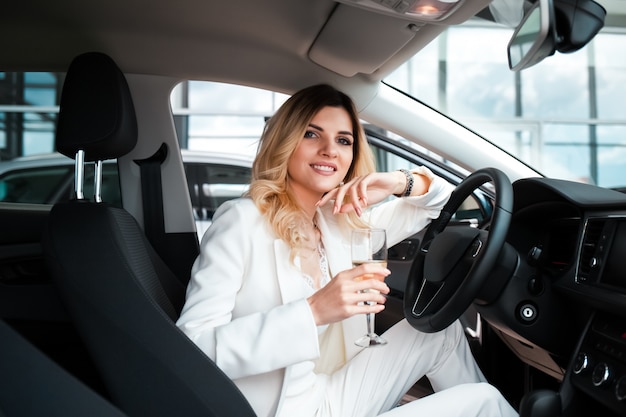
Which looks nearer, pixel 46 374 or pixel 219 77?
pixel 46 374

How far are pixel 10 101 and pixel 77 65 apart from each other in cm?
371

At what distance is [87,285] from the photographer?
1.18m

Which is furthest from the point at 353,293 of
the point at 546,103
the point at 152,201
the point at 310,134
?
the point at 546,103

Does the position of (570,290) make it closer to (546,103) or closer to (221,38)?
(221,38)

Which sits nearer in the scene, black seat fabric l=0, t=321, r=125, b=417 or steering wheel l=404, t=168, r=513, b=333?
black seat fabric l=0, t=321, r=125, b=417

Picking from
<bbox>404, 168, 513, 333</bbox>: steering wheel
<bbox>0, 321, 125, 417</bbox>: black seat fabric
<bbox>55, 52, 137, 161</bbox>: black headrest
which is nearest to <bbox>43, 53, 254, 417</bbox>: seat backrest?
<bbox>0, 321, 125, 417</bbox>: black seat fabric

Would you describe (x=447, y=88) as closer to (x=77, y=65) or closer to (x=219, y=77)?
(x=219, y=77)

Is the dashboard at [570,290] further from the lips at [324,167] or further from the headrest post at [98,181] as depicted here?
the headrest post at [98,181]

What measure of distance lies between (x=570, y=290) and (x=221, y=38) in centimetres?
124

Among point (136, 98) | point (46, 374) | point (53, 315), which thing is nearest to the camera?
point (46, 374)

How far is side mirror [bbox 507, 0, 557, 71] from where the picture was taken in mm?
1044

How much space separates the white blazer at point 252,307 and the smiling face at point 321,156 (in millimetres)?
149

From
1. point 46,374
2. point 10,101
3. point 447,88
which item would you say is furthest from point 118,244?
point 447,88

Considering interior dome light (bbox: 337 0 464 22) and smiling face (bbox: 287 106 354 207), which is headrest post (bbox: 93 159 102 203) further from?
interior dome light (bbox: 337 0 464 22)
